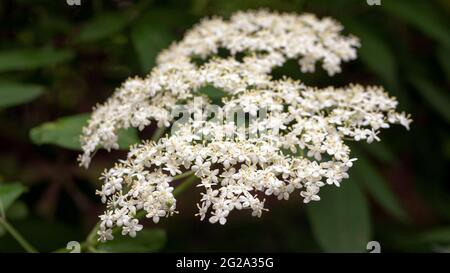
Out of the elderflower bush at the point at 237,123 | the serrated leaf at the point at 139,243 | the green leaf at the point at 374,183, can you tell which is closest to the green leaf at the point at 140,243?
the serrated leaf at the point at 139,243

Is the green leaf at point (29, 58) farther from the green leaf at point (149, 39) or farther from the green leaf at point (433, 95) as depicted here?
the green leaf at point (433, 95)

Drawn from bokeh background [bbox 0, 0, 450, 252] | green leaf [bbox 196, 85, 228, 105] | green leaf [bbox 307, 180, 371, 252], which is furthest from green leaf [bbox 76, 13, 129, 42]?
green leaf [bbox 307, 180, 371, 252]

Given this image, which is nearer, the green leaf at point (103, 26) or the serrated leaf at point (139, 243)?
the serrated leaf at point (139, 243)

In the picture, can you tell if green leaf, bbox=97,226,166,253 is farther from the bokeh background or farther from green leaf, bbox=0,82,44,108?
green leaf, bbox=0,82,44,108

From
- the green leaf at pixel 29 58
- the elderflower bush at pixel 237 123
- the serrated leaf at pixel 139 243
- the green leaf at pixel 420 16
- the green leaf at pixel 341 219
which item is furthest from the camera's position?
the green leaf at pixel 420 16

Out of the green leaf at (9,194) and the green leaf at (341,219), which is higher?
the green leaf at (9,194)

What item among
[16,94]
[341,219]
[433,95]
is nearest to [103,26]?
[16,94]

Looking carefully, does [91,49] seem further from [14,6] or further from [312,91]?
[312,91]
